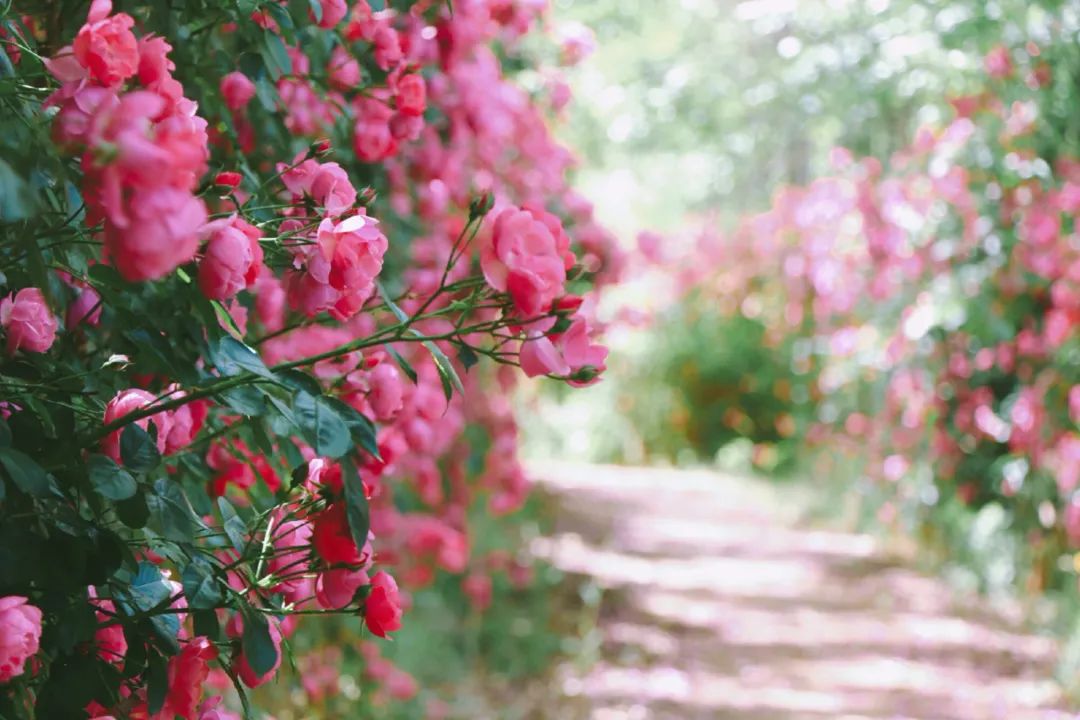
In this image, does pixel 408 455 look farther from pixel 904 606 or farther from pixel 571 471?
pixel 571 471

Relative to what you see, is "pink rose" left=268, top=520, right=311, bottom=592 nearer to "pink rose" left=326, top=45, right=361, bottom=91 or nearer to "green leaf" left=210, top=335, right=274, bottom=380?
"green leaf" left=210, top=335, right=274, bottom=380

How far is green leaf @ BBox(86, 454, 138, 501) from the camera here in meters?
0.86

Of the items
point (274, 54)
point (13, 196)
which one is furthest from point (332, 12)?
point (13, 196)

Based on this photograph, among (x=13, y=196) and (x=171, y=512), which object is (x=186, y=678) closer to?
(x=171, y=512)

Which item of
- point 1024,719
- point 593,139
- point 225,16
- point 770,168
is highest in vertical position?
point 225,16

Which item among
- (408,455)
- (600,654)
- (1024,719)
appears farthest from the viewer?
(600,654)

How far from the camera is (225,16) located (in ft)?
3.99

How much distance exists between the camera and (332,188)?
991 mm

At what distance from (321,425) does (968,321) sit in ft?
14.1

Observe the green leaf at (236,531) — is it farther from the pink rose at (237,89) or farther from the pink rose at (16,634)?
the pink rose at (237,89)

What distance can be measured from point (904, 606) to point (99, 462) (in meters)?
4.44

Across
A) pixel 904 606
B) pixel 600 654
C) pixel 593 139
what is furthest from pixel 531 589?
pixel 593 139

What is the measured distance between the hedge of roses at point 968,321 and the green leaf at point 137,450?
130 inches

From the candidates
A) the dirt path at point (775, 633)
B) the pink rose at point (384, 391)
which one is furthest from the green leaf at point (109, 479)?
the dirt path at point (775, 633)
